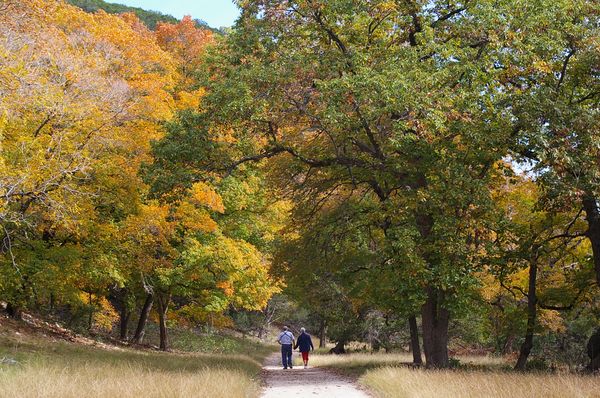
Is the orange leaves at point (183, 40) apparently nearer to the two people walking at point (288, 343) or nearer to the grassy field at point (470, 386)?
the two people walking at point (288, 343)

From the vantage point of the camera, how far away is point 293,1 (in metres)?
14.3

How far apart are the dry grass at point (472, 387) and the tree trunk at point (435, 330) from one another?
3521 mm

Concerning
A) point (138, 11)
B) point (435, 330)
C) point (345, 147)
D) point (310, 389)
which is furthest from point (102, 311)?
point (138, 11)

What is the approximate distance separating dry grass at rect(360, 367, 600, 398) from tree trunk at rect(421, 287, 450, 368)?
3.52 m

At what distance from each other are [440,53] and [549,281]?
36.5 ft

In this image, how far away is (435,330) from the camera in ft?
53.5

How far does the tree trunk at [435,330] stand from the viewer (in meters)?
16.1

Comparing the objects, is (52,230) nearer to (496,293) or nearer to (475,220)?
(475,220)

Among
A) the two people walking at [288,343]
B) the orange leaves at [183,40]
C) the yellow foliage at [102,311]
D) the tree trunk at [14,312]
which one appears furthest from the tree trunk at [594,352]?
the orange leaves at [183,40]

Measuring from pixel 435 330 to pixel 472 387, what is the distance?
635 centimetres

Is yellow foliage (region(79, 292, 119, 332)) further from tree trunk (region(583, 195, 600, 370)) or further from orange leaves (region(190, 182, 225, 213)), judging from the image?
tree trunk (region(583, 195, 600, 370))

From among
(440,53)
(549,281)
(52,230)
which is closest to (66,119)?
(52,230)

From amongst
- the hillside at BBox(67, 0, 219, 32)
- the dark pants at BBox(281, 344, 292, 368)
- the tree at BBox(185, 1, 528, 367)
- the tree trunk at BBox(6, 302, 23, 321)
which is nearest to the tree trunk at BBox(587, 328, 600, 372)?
the tree at BBox(185, 1, 528, 367)

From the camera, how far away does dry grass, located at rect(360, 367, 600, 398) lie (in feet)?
29.1
